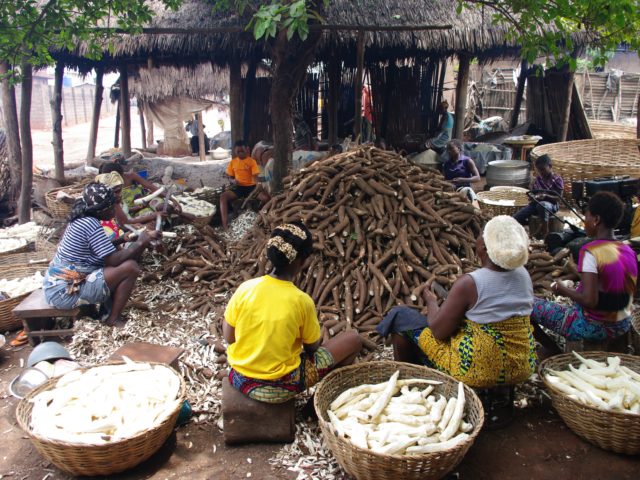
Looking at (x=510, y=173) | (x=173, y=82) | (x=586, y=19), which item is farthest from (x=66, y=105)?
(x=586, y=19)

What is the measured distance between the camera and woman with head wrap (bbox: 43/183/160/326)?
4.18m

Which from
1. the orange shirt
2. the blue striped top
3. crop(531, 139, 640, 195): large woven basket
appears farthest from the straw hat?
crop(531, 139, 640, 195): large woven basket

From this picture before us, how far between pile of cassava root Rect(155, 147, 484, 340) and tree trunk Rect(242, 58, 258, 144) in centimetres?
523

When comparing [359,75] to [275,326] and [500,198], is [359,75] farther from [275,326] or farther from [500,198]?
[275,326]

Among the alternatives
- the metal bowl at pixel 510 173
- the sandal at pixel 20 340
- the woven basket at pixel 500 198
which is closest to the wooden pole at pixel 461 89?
the metal bowl at pixel 510 173

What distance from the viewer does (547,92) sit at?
1072 cm

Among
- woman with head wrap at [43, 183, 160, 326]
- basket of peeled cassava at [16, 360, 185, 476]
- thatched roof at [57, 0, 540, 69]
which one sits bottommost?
basket of peeled cassava at [16, 360, 185, 476]

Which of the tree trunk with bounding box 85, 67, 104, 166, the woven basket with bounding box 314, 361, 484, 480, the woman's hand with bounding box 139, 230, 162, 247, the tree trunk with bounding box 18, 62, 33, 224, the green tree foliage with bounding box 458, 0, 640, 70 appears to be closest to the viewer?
the woven basket with bounding box 314, 361, 484, 480

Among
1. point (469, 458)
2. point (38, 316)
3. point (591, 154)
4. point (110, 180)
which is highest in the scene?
point (591, 154)

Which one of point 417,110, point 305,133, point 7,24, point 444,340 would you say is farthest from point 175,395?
point 417,110

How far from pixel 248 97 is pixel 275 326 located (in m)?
8.28

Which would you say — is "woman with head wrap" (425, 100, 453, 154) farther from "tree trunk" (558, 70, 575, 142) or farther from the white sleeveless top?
the white sleeveless top

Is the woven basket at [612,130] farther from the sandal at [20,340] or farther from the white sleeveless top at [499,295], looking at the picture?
the sandal at [20,340]

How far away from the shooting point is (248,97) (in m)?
10.2
